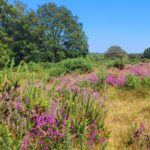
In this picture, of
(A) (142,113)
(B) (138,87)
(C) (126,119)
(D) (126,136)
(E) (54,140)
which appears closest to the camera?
(E) (54,140)

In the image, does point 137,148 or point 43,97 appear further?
point 43,97

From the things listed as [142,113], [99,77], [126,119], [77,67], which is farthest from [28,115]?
[77,67]

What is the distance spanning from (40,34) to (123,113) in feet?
153

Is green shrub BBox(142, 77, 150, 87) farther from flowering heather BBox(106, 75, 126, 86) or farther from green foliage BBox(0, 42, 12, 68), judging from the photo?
green foliage BBox(0, 42, 12, 68)

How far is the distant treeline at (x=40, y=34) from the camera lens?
48.6 m

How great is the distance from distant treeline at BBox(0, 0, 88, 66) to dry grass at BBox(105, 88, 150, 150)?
31.6m

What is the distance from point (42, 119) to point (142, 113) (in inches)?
143

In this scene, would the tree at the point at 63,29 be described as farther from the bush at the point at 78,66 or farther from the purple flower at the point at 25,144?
the purple flower at the point at 25,144

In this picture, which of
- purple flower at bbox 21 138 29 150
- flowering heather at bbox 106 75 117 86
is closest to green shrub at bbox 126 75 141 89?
flowering heather at bbox 106 75 117 86

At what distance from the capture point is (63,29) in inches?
2361

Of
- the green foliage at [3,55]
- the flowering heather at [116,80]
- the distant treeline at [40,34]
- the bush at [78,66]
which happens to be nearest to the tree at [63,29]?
the distant treeline at [40,34]

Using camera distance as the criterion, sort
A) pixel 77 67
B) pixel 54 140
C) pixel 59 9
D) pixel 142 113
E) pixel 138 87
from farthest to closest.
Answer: pixel 59 9 → pixel 77 67 → pixel 138 87 → pixel 142 113 → pixel 54 140

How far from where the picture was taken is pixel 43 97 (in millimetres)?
6898

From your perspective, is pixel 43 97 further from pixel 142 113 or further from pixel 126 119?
pixel 142 113
